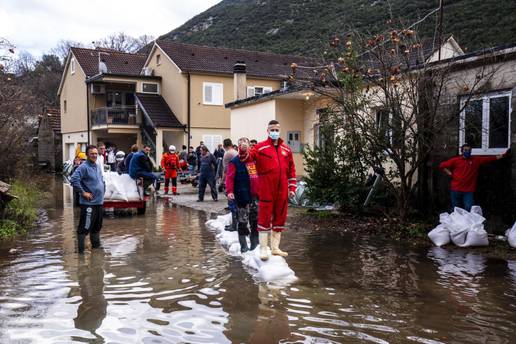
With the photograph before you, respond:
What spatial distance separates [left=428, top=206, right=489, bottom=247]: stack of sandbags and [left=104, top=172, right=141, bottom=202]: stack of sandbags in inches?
295

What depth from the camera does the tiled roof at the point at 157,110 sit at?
30766 millimetres

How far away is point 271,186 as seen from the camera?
23.2ft

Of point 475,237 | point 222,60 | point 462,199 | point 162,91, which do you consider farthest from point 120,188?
point 222,60

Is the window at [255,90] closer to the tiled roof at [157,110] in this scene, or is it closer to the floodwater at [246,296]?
the tiled roof at [157,110]

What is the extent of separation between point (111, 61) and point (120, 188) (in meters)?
27.2

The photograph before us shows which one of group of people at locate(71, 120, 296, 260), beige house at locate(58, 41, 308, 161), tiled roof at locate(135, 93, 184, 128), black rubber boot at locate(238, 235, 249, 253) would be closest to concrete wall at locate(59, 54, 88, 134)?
beige house at locate(58, 41, 308, 161)

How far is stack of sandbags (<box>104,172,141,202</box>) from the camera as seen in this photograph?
12977 millimetres

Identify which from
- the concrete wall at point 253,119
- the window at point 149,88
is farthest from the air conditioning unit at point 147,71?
the concrete wall at point 253,119

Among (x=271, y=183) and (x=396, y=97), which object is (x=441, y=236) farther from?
(x=271, y=183)

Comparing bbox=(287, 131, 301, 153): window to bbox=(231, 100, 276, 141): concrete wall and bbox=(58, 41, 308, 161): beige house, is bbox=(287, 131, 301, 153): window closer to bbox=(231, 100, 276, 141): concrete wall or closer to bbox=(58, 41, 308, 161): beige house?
bbox=(231, 100, 276, 141): concrete wall

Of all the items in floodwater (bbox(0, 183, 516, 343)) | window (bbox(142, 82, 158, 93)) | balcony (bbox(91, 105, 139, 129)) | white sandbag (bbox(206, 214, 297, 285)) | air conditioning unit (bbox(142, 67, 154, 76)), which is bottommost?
floodwater (bbox(0, 183, 516, 343))

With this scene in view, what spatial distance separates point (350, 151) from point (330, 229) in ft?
6.81

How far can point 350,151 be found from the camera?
12.1 m

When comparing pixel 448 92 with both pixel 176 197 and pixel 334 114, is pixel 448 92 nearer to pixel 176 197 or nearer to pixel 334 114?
pixel 334 114
